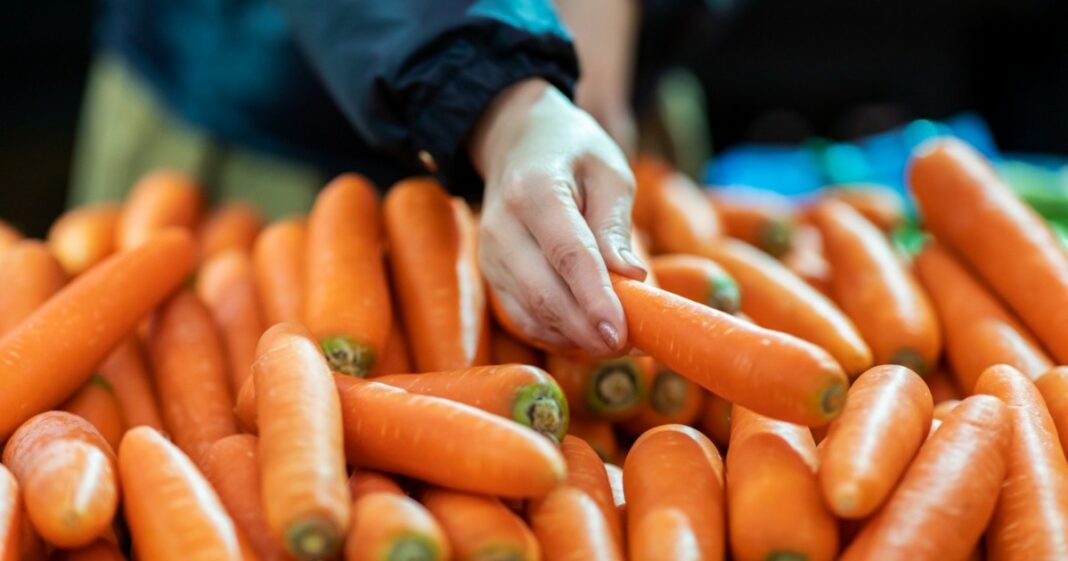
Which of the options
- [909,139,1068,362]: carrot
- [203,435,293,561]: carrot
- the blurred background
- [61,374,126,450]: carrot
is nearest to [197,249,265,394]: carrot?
[61,374,126,450]: carrot

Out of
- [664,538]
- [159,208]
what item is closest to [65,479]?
[664,538]

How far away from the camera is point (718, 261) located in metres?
1.22

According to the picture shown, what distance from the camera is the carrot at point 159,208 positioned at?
1464mm

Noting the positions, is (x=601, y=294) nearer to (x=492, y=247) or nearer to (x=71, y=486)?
(x=492, y=247)

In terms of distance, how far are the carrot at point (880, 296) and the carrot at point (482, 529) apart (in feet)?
1.73

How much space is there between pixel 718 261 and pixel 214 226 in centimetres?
80

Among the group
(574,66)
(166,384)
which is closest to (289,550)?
(166,384)

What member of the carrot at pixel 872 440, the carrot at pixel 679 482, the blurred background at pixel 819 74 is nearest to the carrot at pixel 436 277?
the carrot at pixel 679 482

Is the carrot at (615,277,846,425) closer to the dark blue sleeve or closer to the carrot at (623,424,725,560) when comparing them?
the carrot at (623,424,725,560)

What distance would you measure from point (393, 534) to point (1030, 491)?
1.53ft

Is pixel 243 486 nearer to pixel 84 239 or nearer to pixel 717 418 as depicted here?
pixel 717 418

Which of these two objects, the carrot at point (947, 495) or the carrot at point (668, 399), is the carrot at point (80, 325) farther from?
the carrot at point (947, 495)

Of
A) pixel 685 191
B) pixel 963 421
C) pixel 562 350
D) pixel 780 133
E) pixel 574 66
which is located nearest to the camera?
pixel 963 421

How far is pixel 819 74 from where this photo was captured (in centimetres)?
298
